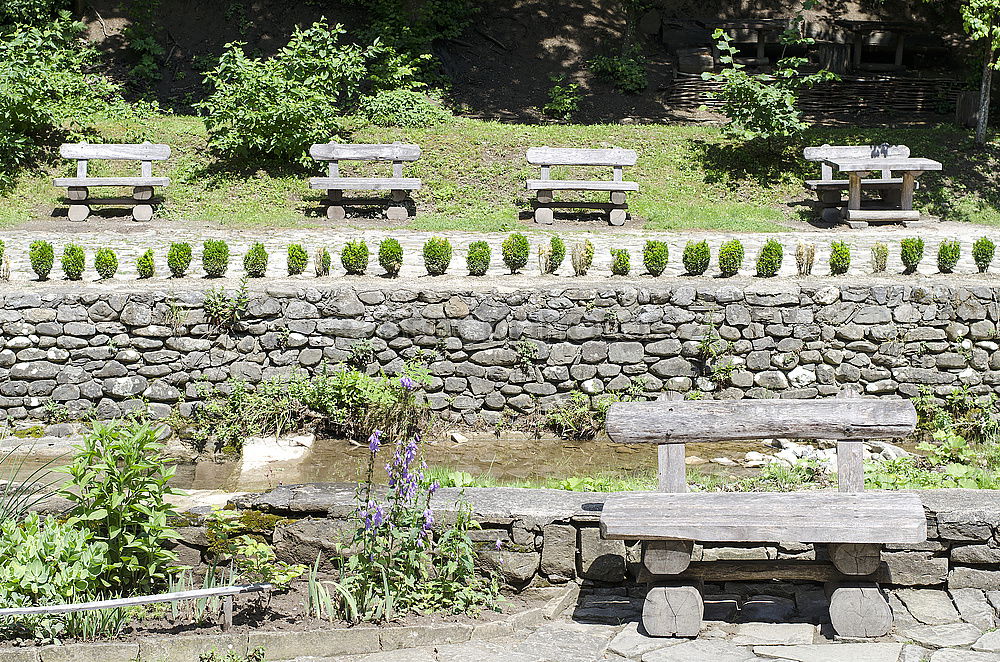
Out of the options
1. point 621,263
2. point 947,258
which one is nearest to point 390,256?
point 621,263

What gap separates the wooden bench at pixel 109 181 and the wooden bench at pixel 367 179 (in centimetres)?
197

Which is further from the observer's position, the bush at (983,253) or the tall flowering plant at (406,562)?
the bush at (983,253)

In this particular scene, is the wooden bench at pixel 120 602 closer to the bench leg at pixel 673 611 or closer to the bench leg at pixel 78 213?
the bench leg at pixel 673 611

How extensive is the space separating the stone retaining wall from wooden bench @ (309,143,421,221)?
14.3ft

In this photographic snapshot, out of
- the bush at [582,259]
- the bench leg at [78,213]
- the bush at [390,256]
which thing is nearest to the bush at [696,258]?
the bush at [582,259]

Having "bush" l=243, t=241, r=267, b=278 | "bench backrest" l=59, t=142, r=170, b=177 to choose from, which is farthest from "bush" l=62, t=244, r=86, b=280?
"bench backrest" l=59, t=142, r=170, b=177

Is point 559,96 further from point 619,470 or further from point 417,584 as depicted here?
point 417,584

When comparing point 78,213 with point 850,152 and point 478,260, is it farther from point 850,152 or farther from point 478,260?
point 850,152

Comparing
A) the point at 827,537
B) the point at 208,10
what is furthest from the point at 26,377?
the point at 208,10

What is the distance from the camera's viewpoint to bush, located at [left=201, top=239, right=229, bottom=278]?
9195 mm

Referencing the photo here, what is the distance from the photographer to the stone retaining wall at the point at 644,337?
8922 mm

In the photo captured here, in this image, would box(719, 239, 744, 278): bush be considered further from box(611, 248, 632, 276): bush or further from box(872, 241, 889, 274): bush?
box(872, 241, 889, 274): bush

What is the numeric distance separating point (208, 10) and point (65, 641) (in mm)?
18694

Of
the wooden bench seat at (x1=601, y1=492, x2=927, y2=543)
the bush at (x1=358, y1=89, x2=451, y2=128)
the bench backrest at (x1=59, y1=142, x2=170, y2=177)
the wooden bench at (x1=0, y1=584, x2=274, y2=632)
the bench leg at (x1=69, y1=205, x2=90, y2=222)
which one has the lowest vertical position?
the wooden bench at (x1=0, y1=584, x2=274, y2=632)
